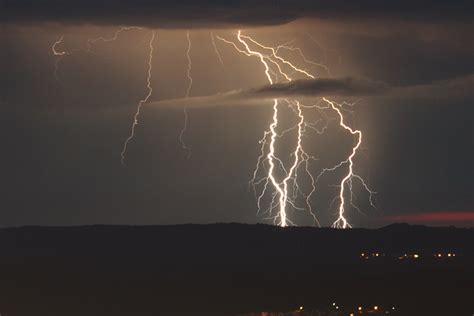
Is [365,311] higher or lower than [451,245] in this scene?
lower

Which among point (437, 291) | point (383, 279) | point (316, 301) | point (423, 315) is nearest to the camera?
point (423, 315)

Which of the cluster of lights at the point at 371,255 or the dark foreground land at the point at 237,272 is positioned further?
the cluster of lights at the point at 371,255

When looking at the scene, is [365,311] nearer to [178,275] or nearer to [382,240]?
[178,275]

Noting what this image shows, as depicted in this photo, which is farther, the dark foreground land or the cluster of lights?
the cluster of lights

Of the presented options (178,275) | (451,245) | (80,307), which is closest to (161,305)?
(80,307)

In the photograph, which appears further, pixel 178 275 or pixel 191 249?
pixel 191 249

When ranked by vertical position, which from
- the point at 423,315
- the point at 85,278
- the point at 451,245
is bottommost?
the point at 423,315

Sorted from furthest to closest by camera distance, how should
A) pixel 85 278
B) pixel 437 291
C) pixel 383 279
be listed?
pixel 85 278, pixel 383 279, pixel 437 291
